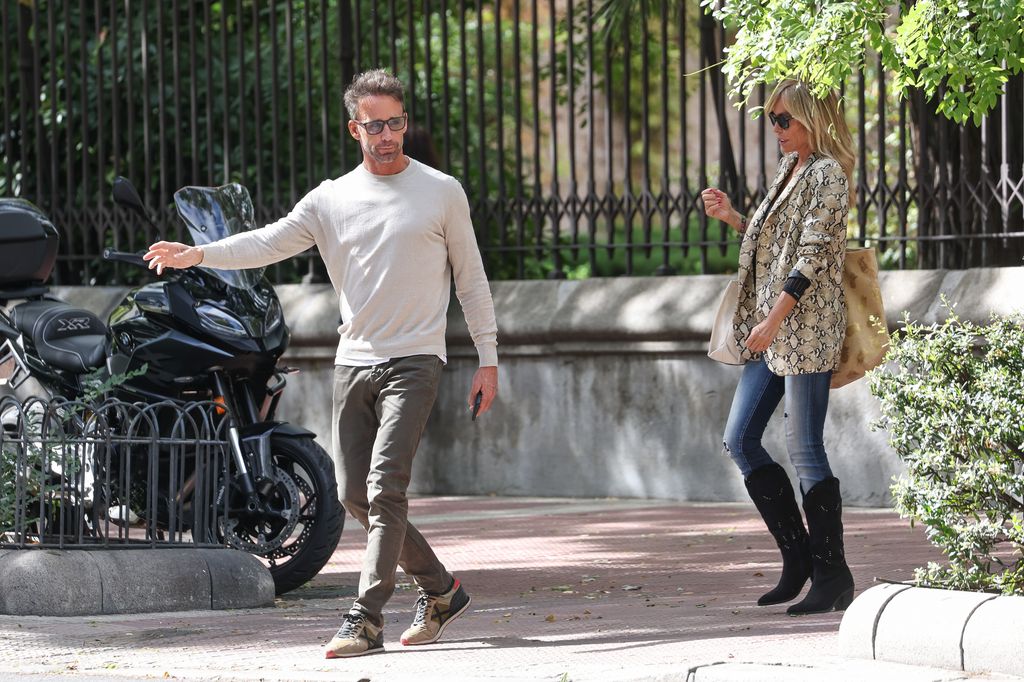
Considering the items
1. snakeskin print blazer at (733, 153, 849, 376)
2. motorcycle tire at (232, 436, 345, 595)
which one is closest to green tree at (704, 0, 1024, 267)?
snakeskin print blazer at (733, 153, 849, 376)

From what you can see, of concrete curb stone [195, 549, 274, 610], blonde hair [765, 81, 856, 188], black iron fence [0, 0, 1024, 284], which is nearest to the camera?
blonde hair [765, 81, 856, 188]

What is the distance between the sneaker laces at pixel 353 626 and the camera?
5.40 m

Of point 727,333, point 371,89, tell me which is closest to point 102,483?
point 371,89

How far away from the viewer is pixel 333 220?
556 centimetres

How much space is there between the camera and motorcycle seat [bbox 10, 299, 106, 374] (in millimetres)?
7293

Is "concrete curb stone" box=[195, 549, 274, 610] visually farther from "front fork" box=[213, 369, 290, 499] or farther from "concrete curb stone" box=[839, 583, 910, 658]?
"concrete curb stone" box=[839, 583, 910, 658]

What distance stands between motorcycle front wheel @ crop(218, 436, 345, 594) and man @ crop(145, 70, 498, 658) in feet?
3.60

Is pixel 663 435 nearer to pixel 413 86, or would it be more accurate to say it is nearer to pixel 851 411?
pixel 851 411

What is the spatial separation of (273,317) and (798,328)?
2.31m

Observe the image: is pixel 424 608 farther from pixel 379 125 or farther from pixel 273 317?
pixel 273 317

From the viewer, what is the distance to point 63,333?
7.48m

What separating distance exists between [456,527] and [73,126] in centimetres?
493

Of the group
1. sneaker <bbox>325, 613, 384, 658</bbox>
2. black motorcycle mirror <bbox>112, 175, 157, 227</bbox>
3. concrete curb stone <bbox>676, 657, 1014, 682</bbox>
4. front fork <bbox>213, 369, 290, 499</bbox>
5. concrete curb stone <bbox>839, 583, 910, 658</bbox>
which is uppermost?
black motorcycle mirror <bbox>112, 175, 157, 227</bbox>

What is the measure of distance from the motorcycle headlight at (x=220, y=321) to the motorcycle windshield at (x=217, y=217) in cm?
14
